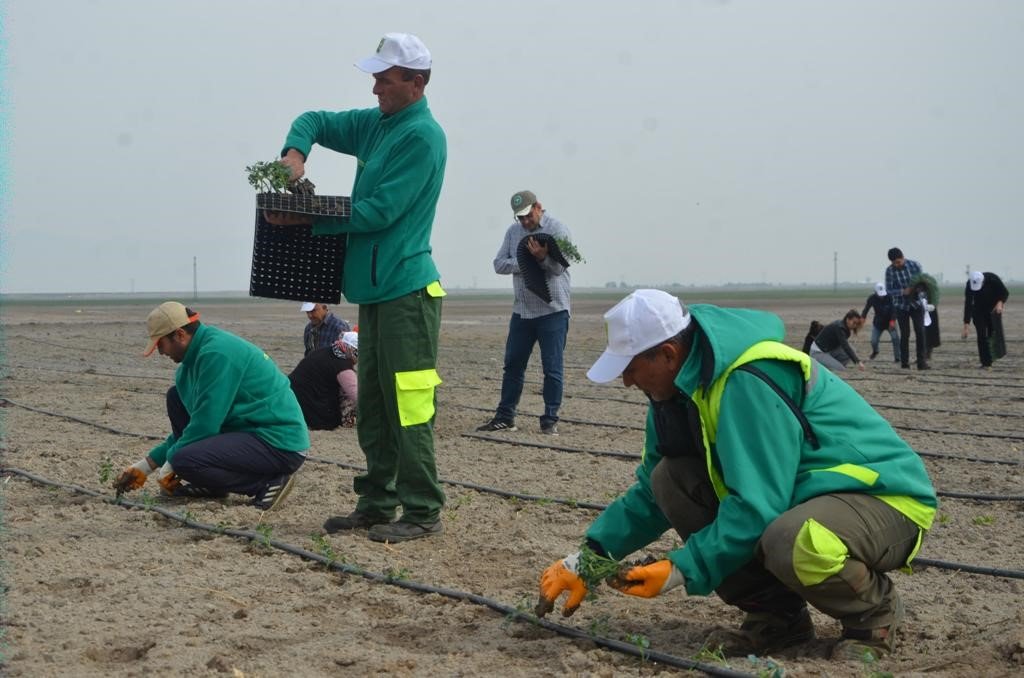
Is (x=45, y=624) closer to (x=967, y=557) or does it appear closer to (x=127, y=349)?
(x=967, y=557)

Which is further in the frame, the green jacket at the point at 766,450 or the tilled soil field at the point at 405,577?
the tilled soil field at the point at 405,577

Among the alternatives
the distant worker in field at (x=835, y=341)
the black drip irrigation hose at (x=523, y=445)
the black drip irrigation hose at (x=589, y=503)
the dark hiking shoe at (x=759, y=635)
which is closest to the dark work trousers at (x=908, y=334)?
the distant worker in field at (x=835, y=341)

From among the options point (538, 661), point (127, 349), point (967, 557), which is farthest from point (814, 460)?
point (127, 349)

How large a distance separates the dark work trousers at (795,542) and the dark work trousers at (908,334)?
11454mm

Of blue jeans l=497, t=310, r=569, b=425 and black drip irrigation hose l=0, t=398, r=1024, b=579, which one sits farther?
blue jeans l=497, t=310, r=569, b=425

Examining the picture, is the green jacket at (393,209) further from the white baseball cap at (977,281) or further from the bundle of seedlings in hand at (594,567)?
the white baseball cap at (977,281)

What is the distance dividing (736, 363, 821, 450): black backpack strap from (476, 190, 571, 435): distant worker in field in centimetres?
474

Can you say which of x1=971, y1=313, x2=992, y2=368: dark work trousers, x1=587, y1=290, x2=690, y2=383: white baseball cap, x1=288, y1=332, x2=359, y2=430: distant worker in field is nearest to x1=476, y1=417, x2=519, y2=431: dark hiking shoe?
x1=288, y1=332, x2=359, y2=430: distant worker in field

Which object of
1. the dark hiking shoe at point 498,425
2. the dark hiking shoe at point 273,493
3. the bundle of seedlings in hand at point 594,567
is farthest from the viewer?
the dark hiking shoe at point 498,425

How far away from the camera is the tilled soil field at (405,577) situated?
3467mm

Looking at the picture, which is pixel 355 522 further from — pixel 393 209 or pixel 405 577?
pixel 393 209

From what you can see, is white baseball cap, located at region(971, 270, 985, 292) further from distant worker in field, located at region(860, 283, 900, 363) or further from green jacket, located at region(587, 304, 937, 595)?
green jacket, located at region(587, 304, 937, 595)

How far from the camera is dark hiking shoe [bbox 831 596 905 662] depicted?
3418 millimetres

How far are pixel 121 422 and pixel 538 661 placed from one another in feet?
19.9
